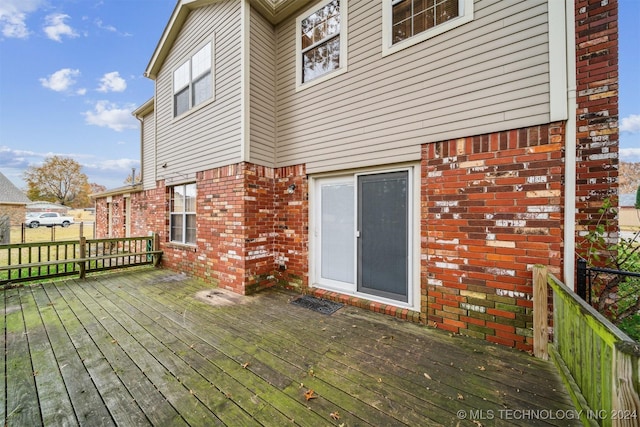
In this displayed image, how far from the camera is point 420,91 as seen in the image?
3.17 meters

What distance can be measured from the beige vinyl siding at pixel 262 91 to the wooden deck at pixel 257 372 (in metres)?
3.01

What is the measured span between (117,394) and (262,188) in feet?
11.2

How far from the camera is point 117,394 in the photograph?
188cm

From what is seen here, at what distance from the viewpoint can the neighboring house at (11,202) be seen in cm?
1586

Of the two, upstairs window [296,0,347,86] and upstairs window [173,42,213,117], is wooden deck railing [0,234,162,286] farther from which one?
upstairs window [296,0,347,86]

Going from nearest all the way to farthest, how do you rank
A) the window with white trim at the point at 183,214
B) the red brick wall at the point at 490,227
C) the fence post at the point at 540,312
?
the fence post at the point at 540,312, the red brick wall at the point at 490,227, the window with white trim at the point at 183,214

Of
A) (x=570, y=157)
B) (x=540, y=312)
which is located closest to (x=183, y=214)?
(x=540, y=312)

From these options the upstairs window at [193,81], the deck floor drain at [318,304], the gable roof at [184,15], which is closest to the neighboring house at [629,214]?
the deck floor drain at [318,304]

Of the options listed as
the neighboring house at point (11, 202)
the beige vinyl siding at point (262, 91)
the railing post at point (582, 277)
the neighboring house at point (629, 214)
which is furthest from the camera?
the neighboring house at point (11, 202)

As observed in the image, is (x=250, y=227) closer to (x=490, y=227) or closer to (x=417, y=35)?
(x=490, y=227)

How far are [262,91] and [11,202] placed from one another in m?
23.2

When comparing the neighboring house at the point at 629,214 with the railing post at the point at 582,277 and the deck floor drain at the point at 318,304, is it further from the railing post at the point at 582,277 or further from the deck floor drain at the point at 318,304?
the deck floor drain at the point at 318,304

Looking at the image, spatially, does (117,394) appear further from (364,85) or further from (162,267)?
(162,267)

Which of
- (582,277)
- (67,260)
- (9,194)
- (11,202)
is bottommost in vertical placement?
(67,260)
